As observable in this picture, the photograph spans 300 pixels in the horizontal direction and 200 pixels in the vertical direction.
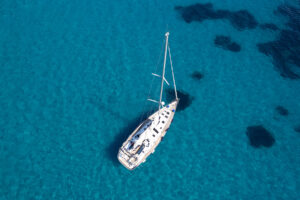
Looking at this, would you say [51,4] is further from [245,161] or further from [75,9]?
[245,161]

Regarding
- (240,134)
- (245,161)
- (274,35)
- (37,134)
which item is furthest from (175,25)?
(37,134)

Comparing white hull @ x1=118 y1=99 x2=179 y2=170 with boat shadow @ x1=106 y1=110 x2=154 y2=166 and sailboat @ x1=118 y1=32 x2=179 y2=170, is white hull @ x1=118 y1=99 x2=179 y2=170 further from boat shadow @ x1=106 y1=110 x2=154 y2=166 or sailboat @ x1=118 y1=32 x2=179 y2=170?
boat shadow @ x1=106 y1=110 x2=154 y2=166

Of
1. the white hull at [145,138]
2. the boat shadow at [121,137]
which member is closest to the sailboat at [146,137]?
the white hull at [145,138]

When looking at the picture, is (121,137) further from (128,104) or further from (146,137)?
(128,104)

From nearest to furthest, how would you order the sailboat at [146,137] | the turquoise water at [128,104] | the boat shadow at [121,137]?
the sailboat at [146,137] < the turquoise water at [128,104] < the boat shadow at [121,137]


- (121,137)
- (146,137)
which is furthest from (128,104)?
(146,137)

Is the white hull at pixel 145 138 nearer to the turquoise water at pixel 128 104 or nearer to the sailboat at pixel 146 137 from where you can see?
the sailboat at pixel 146 137
